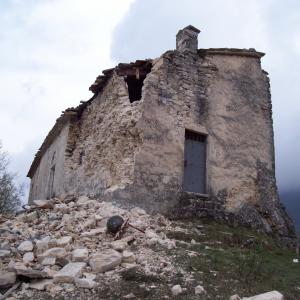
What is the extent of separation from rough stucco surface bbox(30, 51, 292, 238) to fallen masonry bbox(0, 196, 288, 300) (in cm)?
102

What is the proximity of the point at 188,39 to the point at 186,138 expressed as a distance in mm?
2998

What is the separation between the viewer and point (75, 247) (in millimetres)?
7188

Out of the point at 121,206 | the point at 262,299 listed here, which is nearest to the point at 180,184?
the point at 121,206

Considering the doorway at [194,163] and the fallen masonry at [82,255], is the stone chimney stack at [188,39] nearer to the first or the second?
the doorway at [194,163]

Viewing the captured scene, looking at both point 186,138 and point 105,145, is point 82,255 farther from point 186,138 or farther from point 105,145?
point 186,138

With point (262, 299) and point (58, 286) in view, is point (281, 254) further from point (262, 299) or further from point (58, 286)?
point (58, 286)

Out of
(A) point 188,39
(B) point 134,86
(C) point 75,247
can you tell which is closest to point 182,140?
(B) point 134,86

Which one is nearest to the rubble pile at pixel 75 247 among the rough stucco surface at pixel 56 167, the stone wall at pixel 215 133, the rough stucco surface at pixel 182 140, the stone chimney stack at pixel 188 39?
the rough stucco surface at pixel 182 140

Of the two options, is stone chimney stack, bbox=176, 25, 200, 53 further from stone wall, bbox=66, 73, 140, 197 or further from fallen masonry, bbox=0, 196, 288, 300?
fallen masonry, bbox=0, 196, 288, 300

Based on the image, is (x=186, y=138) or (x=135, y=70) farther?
(x=186, y=138)

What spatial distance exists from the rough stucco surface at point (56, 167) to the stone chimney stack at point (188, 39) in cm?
507

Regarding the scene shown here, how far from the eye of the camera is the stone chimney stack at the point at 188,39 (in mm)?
12016

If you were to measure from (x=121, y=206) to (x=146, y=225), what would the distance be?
99cm

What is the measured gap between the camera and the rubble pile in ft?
19.2
